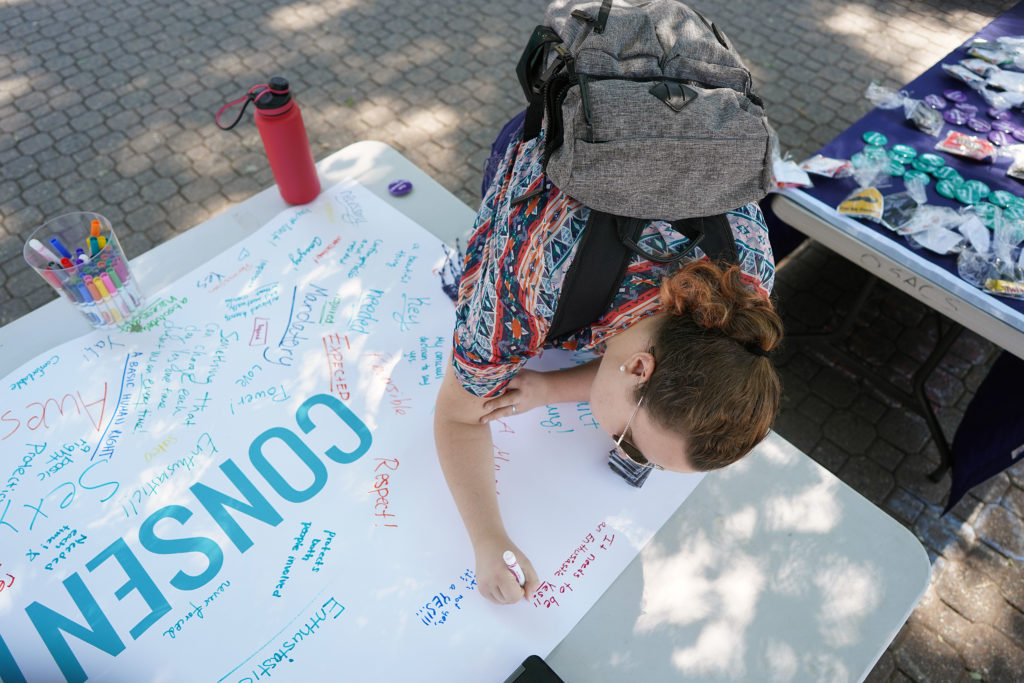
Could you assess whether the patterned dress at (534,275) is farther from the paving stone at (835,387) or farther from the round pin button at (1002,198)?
the paving stone at (835,387)

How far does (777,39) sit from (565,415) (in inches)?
156

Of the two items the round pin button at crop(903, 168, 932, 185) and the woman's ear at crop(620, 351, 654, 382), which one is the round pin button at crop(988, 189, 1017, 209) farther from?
the woman's ear at crop(620, 351, 654, 382)

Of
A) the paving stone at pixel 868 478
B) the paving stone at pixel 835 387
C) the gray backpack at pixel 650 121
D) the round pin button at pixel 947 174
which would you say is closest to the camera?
the gray backpack at pixel 650 121

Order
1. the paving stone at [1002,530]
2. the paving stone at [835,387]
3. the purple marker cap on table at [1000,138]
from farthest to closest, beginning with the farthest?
the paving stone at [835,387] → the paving stone at [1002,530] → the purple marker cap on table at [1000,138]

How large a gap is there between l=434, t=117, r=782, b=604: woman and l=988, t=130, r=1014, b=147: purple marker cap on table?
1.63 metres

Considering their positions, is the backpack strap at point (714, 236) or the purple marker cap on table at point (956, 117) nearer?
the backpack strap at point (714, 236)

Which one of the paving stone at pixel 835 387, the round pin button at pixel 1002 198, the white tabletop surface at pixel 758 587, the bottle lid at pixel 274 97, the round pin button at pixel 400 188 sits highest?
the bottle lid at pixel 274 97

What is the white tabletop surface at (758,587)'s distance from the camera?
123 centimetres

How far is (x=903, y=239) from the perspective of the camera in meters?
1.95

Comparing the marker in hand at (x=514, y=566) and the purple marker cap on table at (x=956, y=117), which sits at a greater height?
the purple marker cap on table at (x=956, y=117)

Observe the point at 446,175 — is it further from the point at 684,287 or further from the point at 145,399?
the point at 684,287

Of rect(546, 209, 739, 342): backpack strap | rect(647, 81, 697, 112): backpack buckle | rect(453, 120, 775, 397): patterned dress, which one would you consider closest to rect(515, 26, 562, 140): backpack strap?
rect(453, 120, 775, 397): patterned dress

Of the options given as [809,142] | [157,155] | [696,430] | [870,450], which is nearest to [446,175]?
[157,155]

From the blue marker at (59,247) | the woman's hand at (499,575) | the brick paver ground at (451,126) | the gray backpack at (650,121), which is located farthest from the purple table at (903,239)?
the blue marker at (59,247)
